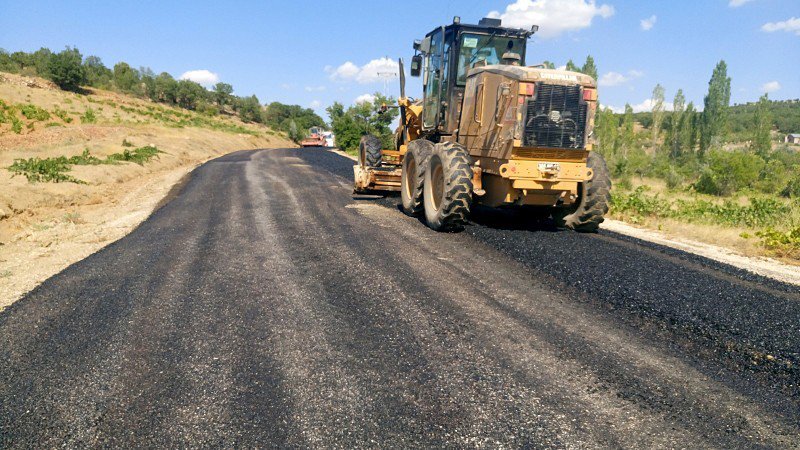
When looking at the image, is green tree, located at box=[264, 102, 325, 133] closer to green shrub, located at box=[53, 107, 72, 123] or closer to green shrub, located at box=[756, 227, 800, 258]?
green shrub, located at box=[53, 107, 72, 123]

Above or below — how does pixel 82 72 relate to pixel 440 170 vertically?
above

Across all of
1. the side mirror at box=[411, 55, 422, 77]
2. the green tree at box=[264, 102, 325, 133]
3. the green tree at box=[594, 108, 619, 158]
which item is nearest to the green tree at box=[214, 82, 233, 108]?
the green tree at box=[264, 102, 325, 133]

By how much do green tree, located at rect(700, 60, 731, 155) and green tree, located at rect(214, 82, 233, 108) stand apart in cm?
7676

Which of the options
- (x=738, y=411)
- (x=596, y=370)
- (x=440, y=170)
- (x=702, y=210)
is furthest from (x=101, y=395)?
(x=702, y=210)

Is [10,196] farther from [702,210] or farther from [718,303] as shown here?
[702,210]

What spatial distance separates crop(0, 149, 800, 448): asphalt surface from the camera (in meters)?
2.94

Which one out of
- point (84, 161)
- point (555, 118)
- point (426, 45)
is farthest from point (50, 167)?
point (555, 118)

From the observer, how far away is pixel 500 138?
757 centimetres

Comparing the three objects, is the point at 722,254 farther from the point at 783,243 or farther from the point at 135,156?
the point at 135,156

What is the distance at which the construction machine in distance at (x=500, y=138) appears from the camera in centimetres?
726

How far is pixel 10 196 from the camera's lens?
1027 centimetres

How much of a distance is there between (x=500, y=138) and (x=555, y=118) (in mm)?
862

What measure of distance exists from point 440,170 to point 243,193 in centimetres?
587

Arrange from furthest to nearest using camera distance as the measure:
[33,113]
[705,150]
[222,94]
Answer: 1. [222,94]
2. [705,150]
3. [33,113]
